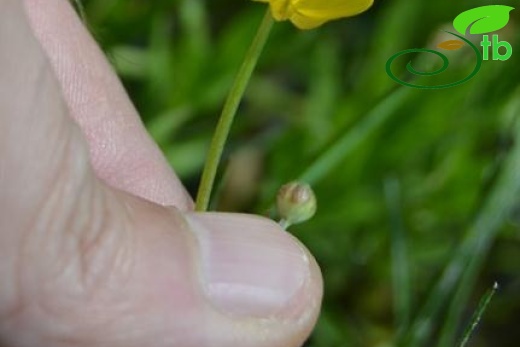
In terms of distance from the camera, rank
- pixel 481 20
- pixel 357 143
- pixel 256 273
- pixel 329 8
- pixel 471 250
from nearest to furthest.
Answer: pixel 329 8 → pixel 256 273 → pixel 471 250 → pixel 481 20 → pixel 357 143

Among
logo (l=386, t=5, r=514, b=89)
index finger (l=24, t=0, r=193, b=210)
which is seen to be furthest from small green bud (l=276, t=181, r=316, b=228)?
index finger (l=24, t=0, r=193, b=210)

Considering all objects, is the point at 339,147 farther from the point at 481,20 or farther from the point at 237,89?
the point at 237,89

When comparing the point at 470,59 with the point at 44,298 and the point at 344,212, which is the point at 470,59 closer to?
the point at 344,212

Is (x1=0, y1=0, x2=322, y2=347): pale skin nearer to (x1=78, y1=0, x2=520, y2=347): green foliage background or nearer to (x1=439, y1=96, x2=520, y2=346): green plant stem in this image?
(x1=439, y1=96, x2=520, y2=346): green plant stem

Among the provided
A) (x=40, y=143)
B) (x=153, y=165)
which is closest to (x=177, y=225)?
(x=40, y=143)

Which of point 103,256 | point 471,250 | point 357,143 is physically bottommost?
point 357,143

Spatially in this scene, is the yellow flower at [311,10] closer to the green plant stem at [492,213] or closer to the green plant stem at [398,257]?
the green plant stem at [492,213]

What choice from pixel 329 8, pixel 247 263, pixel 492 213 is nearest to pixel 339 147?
pixel 492 213
